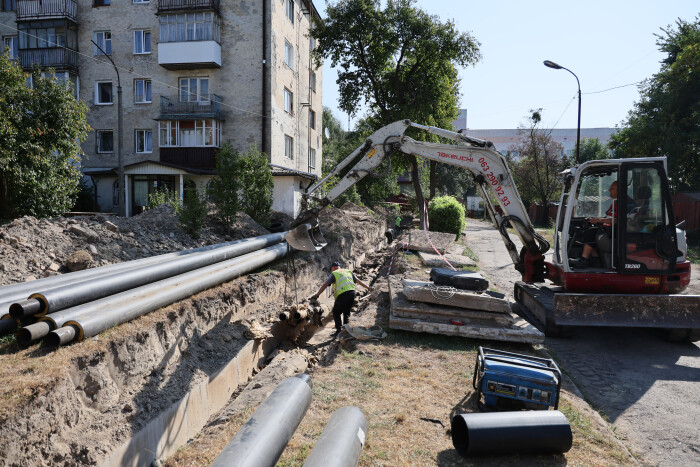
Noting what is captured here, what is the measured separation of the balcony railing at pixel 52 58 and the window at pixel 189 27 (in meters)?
5.90

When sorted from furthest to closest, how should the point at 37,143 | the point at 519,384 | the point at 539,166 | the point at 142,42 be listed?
the point at 539,166 < the point at 142,42 < the point at 37,143 < the point at 519,384

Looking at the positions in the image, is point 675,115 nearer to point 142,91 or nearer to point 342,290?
point 342,290

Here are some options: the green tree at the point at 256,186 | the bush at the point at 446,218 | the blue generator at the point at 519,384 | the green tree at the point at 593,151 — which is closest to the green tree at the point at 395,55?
the bush at the point at 446,218

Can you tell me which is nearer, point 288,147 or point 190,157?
point 190,157

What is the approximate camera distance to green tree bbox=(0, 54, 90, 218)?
11648 millimetres

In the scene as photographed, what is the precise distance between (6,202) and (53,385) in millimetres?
10011

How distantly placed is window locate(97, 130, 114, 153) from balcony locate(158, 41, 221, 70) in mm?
5679

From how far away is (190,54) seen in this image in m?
23.5

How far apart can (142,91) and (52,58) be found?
5.23 meters

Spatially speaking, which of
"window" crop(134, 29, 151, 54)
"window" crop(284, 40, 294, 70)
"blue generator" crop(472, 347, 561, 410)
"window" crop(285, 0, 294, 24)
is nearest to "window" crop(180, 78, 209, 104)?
"window" crop(134, 29, 151, 54)

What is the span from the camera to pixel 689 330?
752 cm

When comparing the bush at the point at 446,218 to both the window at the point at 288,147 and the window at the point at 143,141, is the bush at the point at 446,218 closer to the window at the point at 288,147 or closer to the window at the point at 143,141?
the window at the point at 288,147

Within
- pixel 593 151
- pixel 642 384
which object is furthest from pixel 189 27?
pixel 593 151

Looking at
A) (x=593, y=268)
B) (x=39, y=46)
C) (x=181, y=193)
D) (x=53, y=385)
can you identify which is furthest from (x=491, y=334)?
(x=39, y=46)
